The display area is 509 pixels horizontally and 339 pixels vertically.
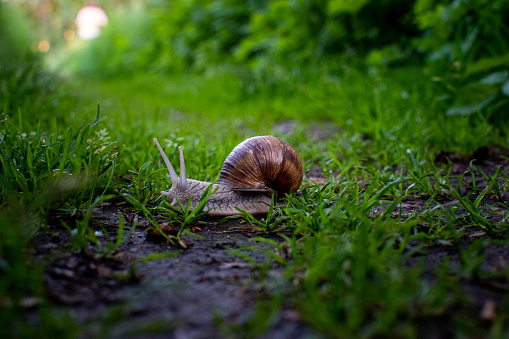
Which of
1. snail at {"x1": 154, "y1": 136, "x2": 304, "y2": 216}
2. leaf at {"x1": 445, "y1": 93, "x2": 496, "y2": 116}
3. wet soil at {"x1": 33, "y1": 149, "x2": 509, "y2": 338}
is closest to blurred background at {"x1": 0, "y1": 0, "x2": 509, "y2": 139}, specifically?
leaf at {"x1": 445, "y1": 93, "x2": 496, "y2": 116}

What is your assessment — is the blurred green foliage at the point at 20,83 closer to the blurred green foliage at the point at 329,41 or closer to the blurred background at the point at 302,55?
the blurred background at the point at 302,55

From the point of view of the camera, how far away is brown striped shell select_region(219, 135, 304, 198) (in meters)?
2.09

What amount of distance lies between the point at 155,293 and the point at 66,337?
32 cm

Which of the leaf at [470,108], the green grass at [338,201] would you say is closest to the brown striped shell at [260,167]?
the green grass at [338,201]

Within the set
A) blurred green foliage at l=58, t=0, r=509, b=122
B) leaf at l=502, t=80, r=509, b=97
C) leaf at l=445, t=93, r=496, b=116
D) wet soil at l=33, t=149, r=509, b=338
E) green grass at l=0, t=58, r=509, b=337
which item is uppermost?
blurred green foliage at l=58, t=0, r=509, b=122

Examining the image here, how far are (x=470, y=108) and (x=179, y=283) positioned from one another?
2908 mm

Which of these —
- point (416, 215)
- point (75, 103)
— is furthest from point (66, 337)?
point (75, 103)

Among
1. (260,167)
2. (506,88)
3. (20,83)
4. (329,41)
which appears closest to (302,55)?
(329,41)

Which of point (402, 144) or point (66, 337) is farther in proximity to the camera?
point (402, 144)

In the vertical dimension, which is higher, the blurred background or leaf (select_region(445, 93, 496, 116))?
the blurred background

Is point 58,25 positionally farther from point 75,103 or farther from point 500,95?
point 500,95

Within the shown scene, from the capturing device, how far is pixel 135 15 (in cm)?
1388

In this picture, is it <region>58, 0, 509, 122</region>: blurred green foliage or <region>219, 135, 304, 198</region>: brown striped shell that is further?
<region>58, 0, 509, 122</region>: blurred green foliage

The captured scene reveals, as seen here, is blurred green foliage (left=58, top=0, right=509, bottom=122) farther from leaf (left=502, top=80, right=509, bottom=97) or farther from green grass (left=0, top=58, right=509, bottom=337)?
green grass (left=0, top=58, right=509, bottom=337)
